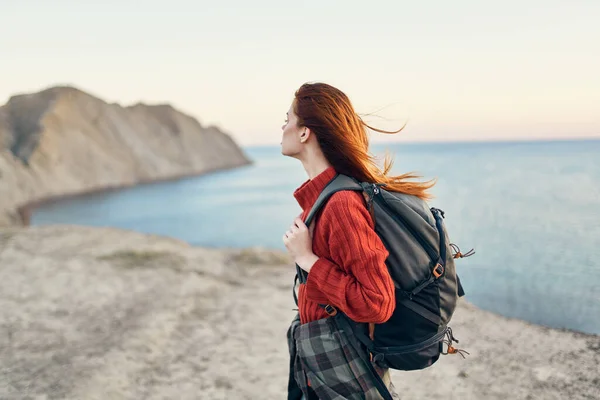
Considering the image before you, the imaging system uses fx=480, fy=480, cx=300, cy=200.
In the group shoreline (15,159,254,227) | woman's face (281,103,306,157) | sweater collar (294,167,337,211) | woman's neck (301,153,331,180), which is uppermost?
woman's face (281,103,306,157)

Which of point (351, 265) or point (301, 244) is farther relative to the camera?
point (301, 244)

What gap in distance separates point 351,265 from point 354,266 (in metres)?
0.02

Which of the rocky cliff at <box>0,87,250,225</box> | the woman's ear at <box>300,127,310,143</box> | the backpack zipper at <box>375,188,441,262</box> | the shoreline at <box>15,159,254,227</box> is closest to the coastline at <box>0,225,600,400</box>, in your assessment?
the backpack zipper at <box>375,188,441,262</box>

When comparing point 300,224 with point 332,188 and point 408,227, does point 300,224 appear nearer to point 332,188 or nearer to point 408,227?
point 332,188

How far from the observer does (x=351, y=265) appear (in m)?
1.87

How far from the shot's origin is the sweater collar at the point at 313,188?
215 centimetres

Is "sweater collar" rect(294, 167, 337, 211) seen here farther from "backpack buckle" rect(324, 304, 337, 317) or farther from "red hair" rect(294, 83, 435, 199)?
"backpack buckle" rect(324, 304, 337, 317)

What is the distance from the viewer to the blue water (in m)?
11.0

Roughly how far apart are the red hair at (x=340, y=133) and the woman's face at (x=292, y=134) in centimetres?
3

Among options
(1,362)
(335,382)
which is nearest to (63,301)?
(1,362)

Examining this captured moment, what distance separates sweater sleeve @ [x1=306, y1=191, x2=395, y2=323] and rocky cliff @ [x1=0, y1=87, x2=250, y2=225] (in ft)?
90.8

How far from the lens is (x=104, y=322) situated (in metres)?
6.89

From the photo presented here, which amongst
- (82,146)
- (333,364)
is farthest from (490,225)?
(82,146)

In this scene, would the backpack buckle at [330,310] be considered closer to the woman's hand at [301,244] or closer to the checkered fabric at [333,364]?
the checkered fabric at [333,364]
